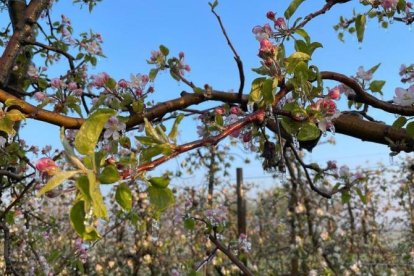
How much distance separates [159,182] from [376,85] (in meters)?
0.85

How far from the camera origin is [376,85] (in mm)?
1404

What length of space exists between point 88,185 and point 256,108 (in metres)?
0.55

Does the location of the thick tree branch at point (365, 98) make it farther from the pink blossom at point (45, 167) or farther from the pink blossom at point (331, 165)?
the pink blossom at point (45, 167)

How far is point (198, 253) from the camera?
6.88m

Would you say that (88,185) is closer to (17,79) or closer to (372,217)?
(17,79)

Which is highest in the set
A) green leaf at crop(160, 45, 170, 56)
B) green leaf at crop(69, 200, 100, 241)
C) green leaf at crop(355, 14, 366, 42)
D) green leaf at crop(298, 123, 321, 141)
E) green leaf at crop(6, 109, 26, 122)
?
green leaf at crop(355, 14, 366, 42)

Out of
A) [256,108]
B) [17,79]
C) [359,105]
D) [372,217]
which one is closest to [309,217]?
[372,217]

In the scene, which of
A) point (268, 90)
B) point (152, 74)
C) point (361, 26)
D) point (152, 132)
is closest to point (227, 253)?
point (152, 74)

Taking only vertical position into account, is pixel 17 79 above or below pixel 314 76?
above

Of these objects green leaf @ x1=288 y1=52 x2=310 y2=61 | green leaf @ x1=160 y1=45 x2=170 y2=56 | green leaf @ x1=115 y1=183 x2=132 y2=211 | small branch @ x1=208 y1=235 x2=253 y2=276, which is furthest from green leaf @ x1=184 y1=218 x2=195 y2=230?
green leaf @ x1=115 y1=183 x2=132 y2=211

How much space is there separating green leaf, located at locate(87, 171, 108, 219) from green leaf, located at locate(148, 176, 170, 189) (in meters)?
0.14

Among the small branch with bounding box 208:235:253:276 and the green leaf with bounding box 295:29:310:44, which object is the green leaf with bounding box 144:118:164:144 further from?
the small branch with bounding box 208:235:253:276

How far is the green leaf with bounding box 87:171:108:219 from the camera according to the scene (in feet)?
2.23

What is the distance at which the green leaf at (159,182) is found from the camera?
826mm
